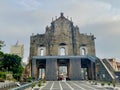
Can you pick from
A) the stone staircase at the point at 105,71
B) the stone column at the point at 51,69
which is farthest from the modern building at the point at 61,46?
the stone staircase at the point at 105,71

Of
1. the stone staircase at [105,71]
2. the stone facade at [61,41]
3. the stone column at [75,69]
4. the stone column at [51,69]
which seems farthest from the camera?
the stone facade at [61,41]

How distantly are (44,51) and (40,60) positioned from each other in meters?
5.23

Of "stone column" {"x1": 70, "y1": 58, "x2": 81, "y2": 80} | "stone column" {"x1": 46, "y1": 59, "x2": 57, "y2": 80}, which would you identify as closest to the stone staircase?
"stone column" {"x1": 70, "y1": 58, "x2": 81, "y2": 80}

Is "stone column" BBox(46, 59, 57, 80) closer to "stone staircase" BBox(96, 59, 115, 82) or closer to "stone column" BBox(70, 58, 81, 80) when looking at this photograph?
"stone column" BBox(70, 58, 81, 80)

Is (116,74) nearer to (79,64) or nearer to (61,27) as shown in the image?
(79,64)

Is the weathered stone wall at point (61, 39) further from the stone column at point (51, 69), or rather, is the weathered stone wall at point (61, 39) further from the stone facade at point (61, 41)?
the stone column at point (51, 69)

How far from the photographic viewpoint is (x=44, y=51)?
57.2 metres

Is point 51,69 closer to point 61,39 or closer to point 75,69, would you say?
point 75,69

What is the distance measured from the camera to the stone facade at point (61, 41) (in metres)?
56.4

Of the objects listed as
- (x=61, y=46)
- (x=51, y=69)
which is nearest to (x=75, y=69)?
(x=51, y=69)

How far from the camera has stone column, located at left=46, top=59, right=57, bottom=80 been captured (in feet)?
161

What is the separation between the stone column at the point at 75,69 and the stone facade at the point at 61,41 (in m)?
6.26

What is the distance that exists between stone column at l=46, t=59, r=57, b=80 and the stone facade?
18.7 ft

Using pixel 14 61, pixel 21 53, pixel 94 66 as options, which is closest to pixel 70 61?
pixel 94 66
